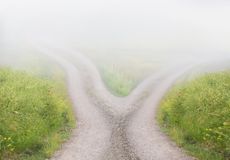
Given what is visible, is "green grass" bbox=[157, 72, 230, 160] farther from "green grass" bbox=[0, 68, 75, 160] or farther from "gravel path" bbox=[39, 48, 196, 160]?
"green grass" bbox=[0, 68, 75, 160]

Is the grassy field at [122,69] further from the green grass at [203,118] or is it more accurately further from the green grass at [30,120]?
the green grass at [30,120]

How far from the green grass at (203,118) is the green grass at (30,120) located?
7051 millimetres

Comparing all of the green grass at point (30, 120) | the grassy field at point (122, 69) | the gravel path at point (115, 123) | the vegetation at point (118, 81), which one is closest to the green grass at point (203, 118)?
the gravel path at point (115, 123)

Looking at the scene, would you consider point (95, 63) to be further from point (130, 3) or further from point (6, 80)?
point (130, 3)

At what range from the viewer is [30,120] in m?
24.4

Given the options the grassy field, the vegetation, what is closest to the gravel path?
the vegetation

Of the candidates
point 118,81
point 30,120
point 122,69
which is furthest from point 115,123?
point 122,69

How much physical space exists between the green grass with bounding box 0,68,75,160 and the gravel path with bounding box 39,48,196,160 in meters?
0.94

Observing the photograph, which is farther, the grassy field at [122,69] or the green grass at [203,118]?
the grassy field at [122,69]

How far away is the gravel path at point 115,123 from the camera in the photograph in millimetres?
22828

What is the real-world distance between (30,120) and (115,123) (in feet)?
22.1

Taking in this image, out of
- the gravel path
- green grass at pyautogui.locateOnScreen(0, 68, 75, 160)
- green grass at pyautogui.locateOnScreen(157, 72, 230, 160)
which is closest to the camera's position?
green grass at pyautogui.locateOnScreen(157, 72, 230, 160)

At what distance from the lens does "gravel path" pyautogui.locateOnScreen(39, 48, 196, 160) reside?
899 inches

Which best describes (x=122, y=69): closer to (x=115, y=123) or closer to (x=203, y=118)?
(x=115, y=123)
